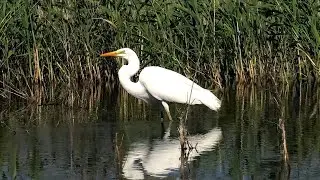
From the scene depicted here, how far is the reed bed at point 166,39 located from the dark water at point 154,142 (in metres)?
1.07

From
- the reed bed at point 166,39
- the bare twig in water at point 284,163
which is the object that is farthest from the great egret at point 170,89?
the bare twig in water at point 284,163

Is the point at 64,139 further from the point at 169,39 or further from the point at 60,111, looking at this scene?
the point at 169,39

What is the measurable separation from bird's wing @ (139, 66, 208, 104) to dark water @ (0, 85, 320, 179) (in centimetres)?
31

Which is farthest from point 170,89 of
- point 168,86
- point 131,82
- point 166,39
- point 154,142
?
point 166,39

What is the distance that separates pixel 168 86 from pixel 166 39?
Answer: 8.15 ft

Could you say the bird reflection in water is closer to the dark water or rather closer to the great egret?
the dark water

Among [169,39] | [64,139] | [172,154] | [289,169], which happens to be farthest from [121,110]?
[289,169]

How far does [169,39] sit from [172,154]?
5252 mm

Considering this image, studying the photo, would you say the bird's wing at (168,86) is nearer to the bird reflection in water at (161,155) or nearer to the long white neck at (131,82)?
the long white neck at (131,82)

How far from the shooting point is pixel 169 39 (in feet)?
42.9

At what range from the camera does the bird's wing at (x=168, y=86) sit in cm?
1046

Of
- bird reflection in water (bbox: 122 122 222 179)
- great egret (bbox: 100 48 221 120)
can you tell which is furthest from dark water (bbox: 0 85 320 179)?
great egret (bbox: 100 48 221 120)

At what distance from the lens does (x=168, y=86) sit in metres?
10.5

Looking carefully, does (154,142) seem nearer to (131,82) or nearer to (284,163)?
(284,163)
